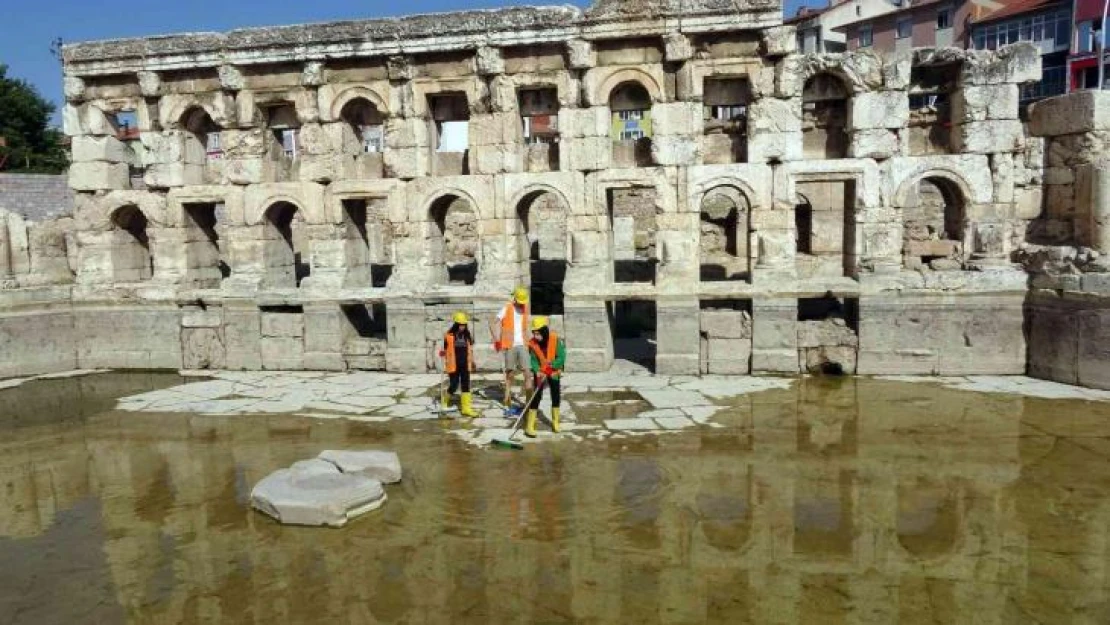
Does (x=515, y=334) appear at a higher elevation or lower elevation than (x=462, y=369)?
higher

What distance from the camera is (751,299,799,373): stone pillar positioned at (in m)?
10.9

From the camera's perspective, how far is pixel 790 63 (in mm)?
10789

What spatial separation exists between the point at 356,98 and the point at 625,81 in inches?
164

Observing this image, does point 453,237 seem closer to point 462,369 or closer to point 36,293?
point 36,293

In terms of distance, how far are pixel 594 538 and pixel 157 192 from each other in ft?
33.6

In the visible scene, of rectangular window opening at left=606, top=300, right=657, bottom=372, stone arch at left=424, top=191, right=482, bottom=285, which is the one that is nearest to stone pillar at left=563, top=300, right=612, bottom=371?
rectangular window opening at left=606, top=300, right=657, bottom=372

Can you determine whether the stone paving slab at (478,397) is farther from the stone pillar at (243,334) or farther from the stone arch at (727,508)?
the stone arch at (727,508)

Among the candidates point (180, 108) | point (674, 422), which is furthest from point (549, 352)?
point (180, 108)

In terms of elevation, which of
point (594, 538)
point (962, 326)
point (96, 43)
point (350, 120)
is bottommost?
point (594, 538)

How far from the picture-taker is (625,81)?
1120 cm

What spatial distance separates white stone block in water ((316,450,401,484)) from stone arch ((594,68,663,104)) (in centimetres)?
638

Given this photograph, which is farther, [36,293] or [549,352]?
[36,293]

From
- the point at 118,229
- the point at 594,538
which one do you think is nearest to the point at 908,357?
the point at 594,538

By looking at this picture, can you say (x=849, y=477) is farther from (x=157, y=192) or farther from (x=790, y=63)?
(x=157, y=192)
